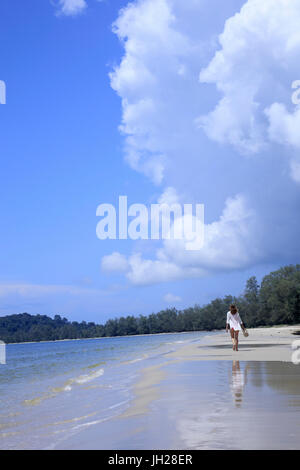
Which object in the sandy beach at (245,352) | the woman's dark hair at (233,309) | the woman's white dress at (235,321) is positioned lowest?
the sandy beach at (245,352)

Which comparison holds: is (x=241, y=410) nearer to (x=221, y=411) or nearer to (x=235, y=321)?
(x=221, y=411)

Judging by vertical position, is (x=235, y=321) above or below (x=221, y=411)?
above

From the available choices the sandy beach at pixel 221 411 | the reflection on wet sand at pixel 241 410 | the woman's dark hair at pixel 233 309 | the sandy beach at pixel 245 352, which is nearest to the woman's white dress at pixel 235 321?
the woman's dark hair at pixel 233 309

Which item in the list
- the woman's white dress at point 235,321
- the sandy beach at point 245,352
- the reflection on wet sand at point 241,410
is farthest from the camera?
the woman's white dress at point 235,321

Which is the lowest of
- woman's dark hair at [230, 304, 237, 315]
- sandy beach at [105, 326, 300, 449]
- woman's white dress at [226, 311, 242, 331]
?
sandy beach at [105, 326, 300, 449]

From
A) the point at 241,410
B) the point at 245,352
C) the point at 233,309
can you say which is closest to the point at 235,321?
the point at 233,309

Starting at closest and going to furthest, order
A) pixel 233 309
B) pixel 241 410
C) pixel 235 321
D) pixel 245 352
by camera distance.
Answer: pixel 241 410, pixel 233 309, pixel 235 321, pixel 245 352

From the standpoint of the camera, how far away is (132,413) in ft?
29.5

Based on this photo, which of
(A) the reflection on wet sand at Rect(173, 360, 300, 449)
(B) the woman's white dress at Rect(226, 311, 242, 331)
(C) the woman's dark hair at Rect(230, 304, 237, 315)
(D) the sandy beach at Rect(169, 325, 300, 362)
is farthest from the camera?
(B) the woman's white dress at Rect(226, 311, 242, 331)

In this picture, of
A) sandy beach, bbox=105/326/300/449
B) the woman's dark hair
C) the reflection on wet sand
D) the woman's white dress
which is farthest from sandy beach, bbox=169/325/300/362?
the reflection on wet sand

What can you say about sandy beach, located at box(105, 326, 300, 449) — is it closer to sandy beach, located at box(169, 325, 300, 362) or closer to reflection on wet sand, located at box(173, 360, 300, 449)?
reflection on wet sand, located at box(173, 360, 300, 449)

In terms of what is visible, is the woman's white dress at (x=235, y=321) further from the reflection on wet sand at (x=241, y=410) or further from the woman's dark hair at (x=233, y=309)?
the reflection on wet sand at (x=241, y=410)
